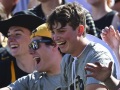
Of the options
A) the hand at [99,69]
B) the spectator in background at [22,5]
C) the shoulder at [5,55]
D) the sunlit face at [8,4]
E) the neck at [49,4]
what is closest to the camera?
the hand at [99,69]

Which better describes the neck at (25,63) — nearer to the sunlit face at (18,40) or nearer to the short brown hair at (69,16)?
the sunlit face at (18,40)

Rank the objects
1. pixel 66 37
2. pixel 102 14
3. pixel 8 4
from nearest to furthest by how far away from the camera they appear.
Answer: pixel 66 37 → pixel 102 14 → pixel 8 4

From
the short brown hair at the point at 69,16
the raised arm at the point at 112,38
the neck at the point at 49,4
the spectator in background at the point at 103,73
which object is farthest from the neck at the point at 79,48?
the neck at the point at 49,4

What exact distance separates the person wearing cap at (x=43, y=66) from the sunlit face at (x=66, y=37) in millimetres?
702

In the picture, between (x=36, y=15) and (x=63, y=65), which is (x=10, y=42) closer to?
(x=36, y=15)

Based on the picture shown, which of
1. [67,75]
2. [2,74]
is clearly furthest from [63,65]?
[2,74]

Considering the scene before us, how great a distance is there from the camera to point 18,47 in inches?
247

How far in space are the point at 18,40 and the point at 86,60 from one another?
1.77 metres

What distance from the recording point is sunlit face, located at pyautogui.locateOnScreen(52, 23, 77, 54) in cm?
478

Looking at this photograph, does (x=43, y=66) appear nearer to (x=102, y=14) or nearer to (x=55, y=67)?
(x=55, y=67)

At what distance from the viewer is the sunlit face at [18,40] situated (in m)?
6.24

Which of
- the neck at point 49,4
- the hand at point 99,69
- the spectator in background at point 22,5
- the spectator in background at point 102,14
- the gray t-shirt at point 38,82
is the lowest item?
the gray t-shirt at point 38,82

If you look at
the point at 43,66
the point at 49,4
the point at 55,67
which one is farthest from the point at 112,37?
the point at 49,4

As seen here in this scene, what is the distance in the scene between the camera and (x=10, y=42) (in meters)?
6.25
